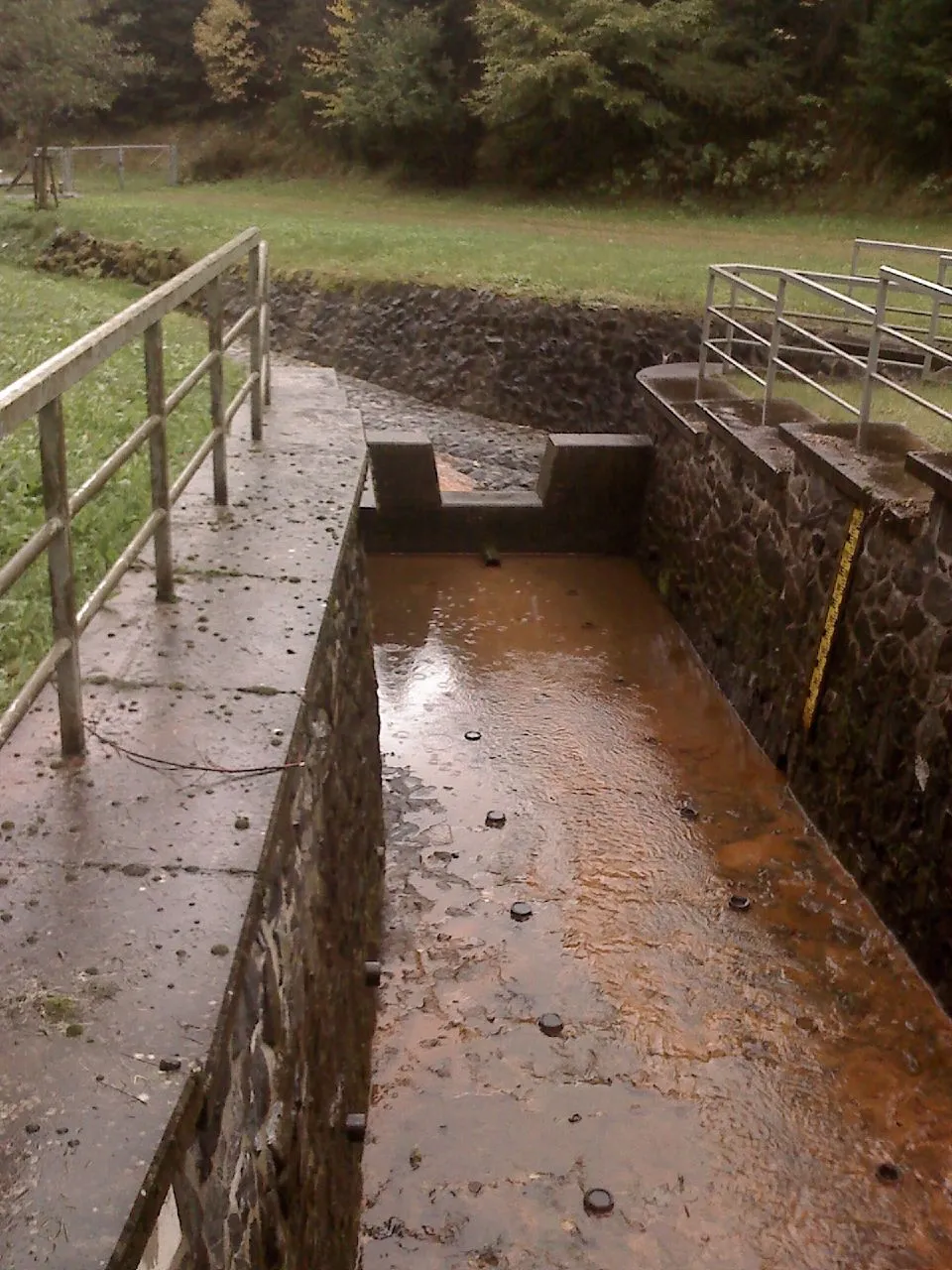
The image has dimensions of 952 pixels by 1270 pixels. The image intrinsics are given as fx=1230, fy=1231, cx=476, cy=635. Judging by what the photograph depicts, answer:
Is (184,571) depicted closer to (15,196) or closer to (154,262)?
(154,262)

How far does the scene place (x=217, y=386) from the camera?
4.75m

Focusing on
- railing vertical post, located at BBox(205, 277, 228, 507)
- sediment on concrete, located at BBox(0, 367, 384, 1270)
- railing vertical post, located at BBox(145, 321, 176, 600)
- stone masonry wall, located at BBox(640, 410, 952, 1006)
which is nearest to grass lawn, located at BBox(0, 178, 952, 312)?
stone masonry wall, located at BBox(640, 410, 952, 1006)

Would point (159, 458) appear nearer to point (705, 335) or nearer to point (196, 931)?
point (196, 931)

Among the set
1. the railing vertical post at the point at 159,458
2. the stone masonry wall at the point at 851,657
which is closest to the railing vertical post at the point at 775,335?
the stone masonry wall at the point at 851,657

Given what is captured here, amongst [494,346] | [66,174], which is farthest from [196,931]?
[66,174]

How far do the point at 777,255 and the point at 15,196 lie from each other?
16.1 meters

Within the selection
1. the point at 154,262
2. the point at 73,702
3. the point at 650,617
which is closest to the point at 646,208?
the point at 154,262

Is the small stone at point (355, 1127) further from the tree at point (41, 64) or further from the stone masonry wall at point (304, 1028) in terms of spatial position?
the tree at point (41, 64)

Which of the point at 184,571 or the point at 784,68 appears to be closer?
the point at 184,571

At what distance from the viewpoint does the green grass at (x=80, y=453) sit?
4.22 m

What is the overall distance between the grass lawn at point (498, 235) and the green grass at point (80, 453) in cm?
539

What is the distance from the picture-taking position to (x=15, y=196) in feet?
83.3

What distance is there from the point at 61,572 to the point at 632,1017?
378 cm

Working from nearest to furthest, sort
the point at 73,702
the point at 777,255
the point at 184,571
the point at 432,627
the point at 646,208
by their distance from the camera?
the point at 73,702
the point at 184,571
the point at 432,627
the point at 777,255
the point at 646,208
